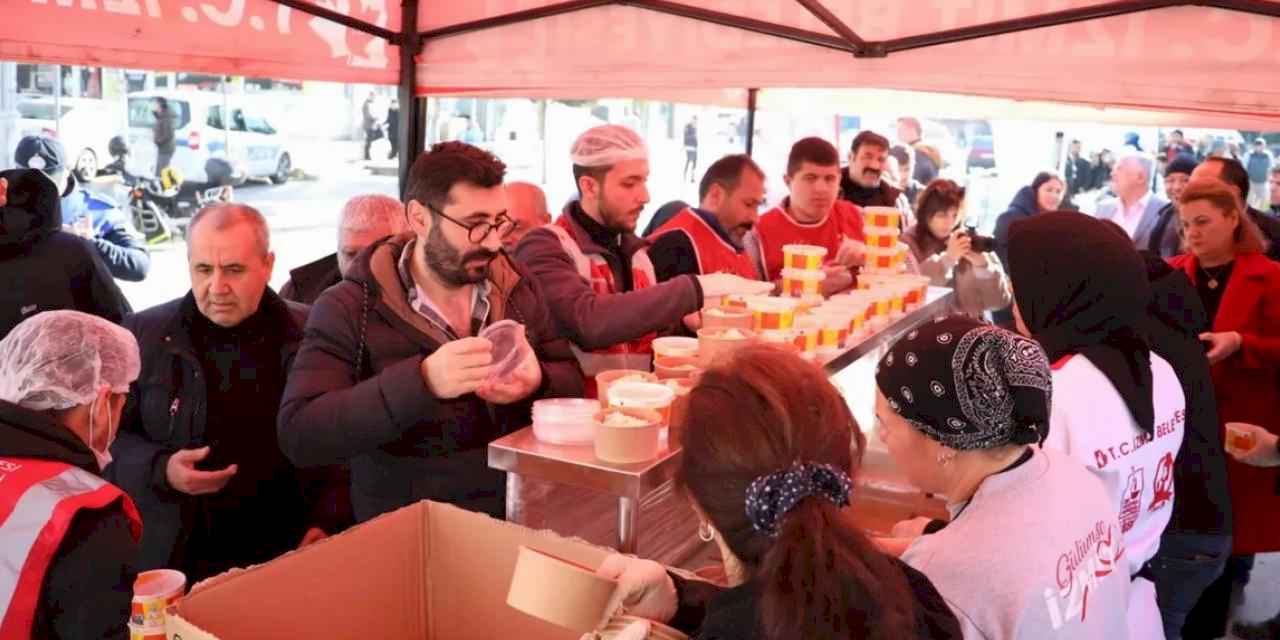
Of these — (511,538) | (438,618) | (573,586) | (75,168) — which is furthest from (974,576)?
(75,168)

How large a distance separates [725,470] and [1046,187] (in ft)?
22.4

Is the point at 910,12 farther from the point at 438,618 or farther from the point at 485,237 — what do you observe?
the point at 438,618

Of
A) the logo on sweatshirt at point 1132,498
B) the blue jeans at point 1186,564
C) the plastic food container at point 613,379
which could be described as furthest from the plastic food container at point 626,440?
the blue jeans at point 1186,564

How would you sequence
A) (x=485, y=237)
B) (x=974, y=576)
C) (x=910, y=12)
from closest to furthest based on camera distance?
(x=974, y=576) → (x=485, y=237) → (x=910, y=12)

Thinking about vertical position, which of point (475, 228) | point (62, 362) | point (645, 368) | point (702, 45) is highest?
point (702, 45)

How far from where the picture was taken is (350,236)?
3.52 m

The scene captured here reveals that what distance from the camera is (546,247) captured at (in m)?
3.04

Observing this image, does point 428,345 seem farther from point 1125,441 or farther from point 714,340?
point 1125,441

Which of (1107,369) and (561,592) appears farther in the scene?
(1107,369)

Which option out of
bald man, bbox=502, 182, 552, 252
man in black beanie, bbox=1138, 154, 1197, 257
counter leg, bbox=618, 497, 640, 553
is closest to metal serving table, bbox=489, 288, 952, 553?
counter leg, bbox=618, 497, 640, 553

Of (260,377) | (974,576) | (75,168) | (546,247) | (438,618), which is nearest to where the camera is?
(974,576)

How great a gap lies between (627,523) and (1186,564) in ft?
5.76

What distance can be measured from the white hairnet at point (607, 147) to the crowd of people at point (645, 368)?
1 cm

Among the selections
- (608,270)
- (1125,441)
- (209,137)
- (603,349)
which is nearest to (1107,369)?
(1125,441)
